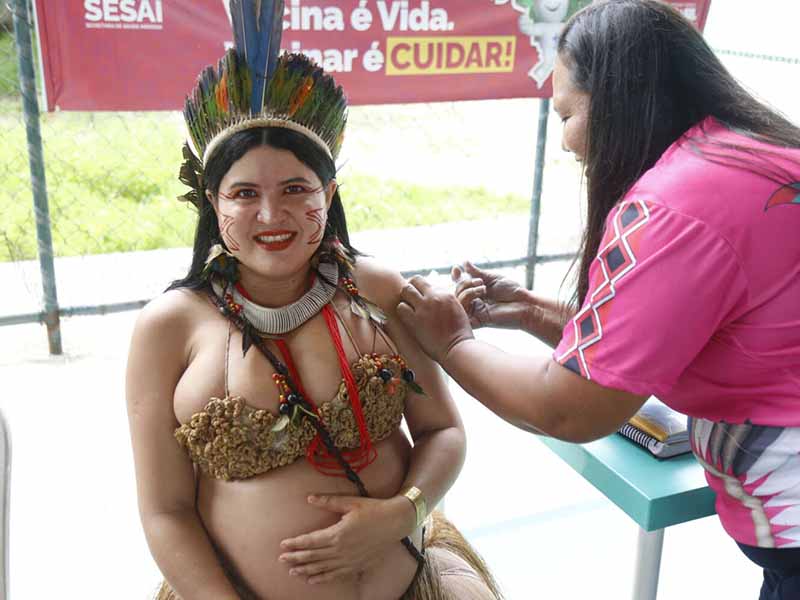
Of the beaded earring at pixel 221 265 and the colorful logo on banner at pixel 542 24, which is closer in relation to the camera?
the beaded earring at pixel 221 265

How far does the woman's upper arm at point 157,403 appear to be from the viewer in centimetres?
140

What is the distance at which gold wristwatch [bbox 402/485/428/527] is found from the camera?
1450 mm

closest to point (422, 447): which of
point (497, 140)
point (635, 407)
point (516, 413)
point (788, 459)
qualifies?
point (516, 413)

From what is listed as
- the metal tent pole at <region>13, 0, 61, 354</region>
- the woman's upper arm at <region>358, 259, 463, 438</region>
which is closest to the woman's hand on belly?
the woman's upper arm at <region>358, 259, 463, 438</region>

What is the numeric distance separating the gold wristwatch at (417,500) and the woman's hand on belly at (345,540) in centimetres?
3

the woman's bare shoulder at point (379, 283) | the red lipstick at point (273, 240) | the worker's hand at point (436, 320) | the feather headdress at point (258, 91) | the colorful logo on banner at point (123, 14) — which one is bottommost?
the worker's hand at point (436, 320)

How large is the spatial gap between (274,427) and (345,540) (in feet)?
0.74

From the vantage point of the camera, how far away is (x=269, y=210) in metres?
1.35

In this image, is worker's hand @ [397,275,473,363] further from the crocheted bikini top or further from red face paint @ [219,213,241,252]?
red face paint @ [219,213,241,252]

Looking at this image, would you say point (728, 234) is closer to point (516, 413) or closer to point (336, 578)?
point (516, 413)

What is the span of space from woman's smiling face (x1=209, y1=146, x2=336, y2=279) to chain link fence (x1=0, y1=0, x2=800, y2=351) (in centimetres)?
253

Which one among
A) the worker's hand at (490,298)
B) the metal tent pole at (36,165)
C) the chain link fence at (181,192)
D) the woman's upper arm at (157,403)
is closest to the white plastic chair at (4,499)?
the woman's upper arm at (157,403)

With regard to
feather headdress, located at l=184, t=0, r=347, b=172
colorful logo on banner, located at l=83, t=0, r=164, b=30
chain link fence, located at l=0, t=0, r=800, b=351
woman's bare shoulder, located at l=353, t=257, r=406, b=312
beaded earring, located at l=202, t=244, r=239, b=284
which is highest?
colorful logo on banner, located at l=83, t=0, r=164, b=30

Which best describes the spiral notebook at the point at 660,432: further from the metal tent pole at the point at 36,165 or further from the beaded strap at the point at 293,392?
the metal tent pole at the point at 36,165
